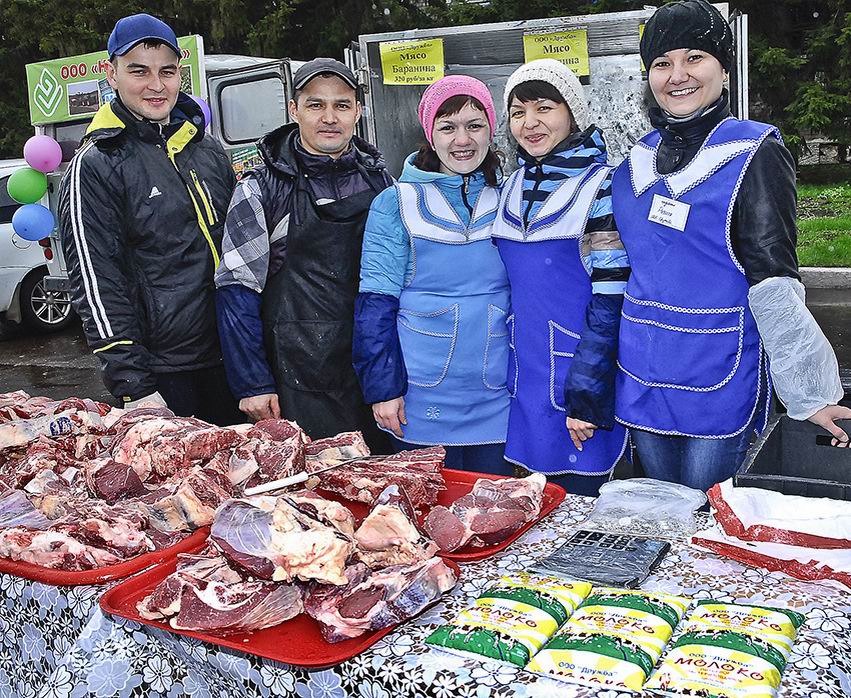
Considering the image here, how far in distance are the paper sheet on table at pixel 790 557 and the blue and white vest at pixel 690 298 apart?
2.46 feet

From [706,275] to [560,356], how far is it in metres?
0.54

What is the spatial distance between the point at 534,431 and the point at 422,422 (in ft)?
1.34

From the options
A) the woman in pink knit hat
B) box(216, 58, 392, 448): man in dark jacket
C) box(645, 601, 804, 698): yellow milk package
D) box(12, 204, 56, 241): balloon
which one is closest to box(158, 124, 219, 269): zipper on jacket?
box(216, 58, 392, 448): man in dark jacket

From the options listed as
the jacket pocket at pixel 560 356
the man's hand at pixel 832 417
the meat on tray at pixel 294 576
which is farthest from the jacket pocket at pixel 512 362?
the meat on tray at pixel 294 576

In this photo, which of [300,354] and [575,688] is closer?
[575,688]

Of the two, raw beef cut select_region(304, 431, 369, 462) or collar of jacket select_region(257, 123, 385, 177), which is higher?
collar of jacket select_region(257, 123, 385, 177)

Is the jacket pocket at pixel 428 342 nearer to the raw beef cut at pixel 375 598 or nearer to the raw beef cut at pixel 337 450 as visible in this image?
the raw beef cut at pixel 337 450

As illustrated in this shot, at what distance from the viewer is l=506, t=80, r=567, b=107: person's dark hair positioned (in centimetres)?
277

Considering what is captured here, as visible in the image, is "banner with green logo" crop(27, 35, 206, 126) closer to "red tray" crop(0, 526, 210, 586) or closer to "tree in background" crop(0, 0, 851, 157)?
"tree in background" crop(0, 0, 851, 157)

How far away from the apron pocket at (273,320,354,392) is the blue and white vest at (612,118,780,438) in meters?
1.10

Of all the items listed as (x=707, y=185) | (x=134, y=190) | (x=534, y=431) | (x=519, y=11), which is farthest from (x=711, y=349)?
(x=519, y=11)

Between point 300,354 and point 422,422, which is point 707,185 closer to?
point 422,422

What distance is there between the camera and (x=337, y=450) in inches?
101

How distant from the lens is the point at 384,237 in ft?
9.93
